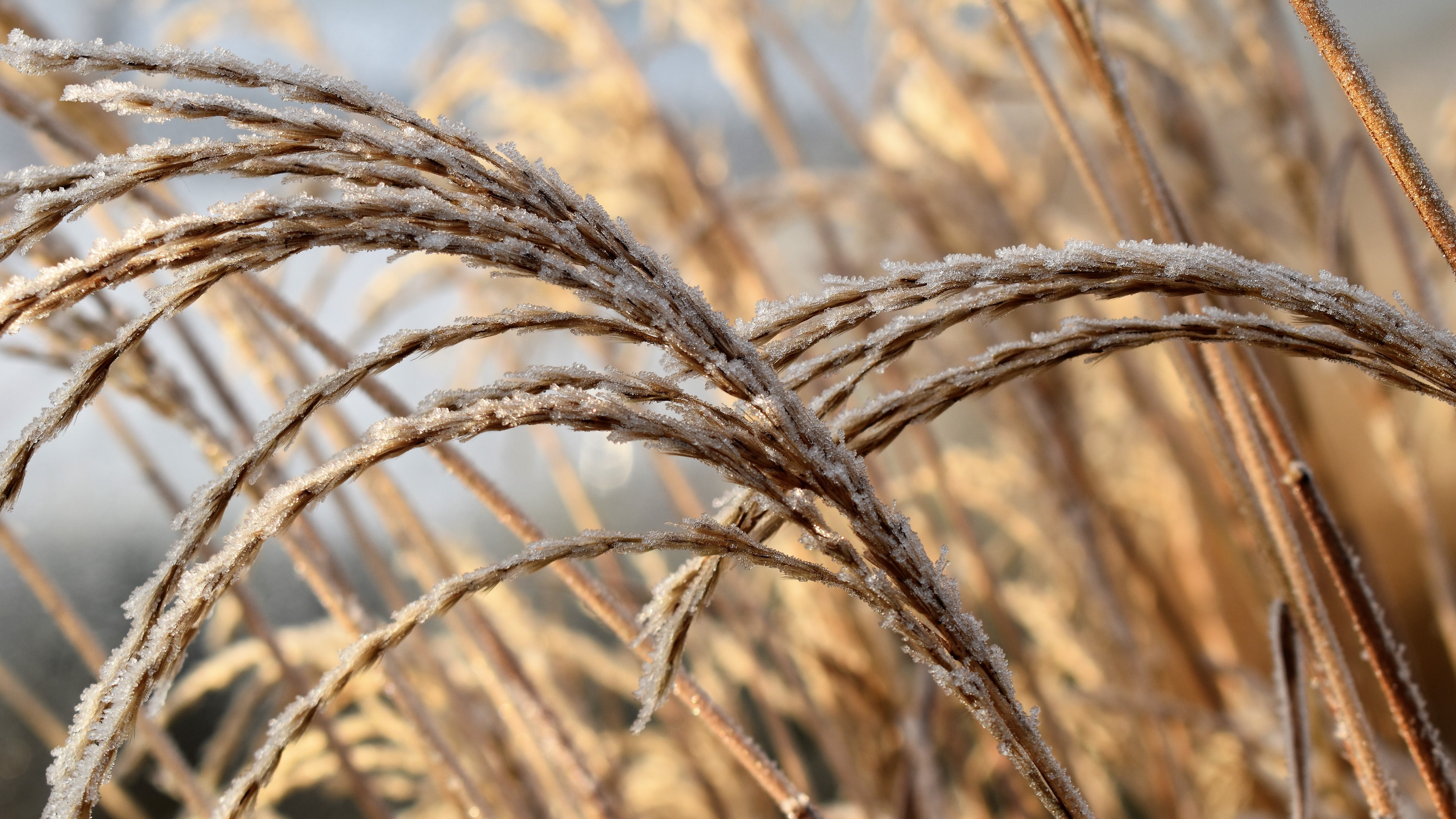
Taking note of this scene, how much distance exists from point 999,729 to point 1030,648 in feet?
4.72

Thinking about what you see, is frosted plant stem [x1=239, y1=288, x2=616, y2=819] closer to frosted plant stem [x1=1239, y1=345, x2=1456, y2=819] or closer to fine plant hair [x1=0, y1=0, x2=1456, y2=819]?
fine plant hair [x1=0, y1=0, x2=1456, y2=819]

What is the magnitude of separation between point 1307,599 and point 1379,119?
0.24 metres

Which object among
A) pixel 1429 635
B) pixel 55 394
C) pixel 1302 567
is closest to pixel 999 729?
pixel 1302 567

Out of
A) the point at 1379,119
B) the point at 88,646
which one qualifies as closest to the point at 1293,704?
the point at 1379,119

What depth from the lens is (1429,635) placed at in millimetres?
2973

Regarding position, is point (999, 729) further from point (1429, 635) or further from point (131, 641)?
point (1429, 635)

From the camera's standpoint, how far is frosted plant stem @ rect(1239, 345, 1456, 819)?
0.42m

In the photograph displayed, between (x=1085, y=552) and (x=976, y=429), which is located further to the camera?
(x=976, y=429)

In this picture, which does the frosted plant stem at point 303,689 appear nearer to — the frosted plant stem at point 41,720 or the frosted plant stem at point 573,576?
the frosted plant stem at point 573,576

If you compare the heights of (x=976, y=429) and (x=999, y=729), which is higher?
(x=976, y=429)

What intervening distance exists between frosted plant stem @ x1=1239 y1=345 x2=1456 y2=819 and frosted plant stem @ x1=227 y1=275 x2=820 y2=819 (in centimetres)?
28

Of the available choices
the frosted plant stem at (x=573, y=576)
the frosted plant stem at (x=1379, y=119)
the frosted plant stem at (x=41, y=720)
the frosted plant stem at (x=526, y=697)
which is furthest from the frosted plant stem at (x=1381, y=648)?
the frosted plant stem at (x=41, y=720)

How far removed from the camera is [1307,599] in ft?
1.50

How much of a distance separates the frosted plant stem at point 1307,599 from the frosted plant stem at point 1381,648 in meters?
0.01
